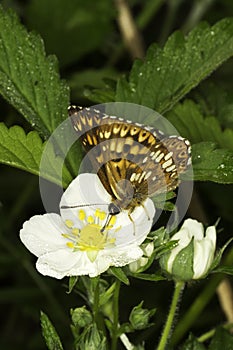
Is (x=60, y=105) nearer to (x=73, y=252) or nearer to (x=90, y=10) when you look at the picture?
(x=73, y=252)

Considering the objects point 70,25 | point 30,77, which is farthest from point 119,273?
point 70,25

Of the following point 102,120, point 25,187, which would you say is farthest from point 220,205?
point 102,120

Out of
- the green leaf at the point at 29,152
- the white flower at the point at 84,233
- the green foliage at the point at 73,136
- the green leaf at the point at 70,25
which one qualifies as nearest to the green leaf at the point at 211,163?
the green foliage at the point at 73,136

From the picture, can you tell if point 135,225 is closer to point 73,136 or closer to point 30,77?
point 73,136

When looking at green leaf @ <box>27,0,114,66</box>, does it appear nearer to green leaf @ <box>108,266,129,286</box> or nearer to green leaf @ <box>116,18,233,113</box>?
green leaf @ <box>116,18,233,113</box>

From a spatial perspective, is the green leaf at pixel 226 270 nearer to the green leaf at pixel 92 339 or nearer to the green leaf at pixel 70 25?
the green leaf at pixel 92 339

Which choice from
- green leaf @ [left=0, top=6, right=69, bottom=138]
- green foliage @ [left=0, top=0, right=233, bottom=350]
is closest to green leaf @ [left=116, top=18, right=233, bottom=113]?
green foliage @ [left=0, top=0, right=233, bottom=350]
